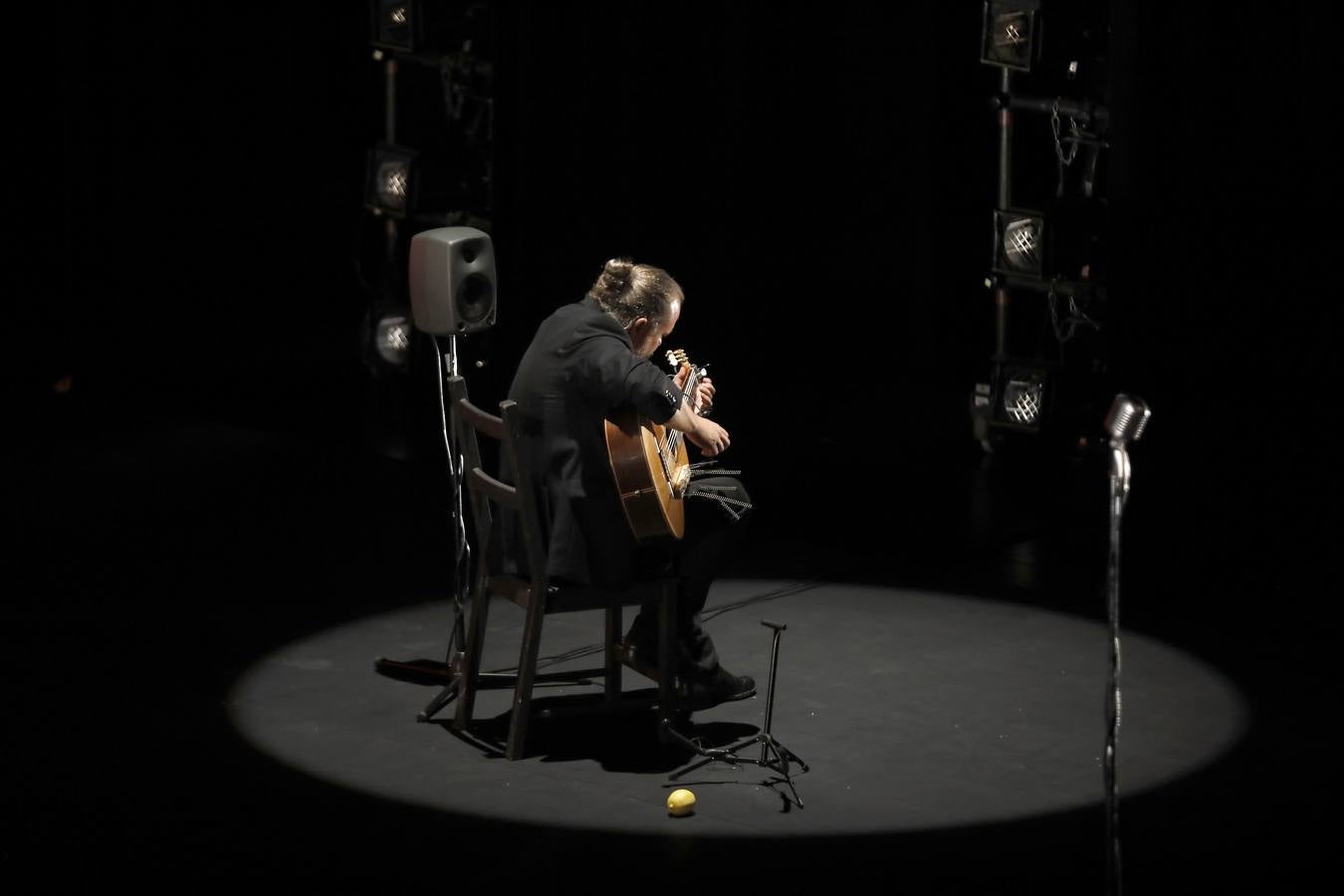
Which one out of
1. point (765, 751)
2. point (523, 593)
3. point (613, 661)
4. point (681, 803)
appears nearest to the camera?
point (681, 803)

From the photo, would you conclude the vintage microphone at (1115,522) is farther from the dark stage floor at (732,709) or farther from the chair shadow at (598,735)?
the chair shadow at (598,735)

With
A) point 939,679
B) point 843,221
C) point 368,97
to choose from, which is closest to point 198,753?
point 939,679

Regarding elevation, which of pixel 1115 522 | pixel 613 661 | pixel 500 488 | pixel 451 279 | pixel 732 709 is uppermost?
pixel 451 279

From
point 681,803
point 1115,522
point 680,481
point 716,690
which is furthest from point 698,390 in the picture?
point 1115,522

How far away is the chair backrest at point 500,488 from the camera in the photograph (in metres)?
4.68

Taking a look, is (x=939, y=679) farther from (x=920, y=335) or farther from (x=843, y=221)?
(x=920, y=335)

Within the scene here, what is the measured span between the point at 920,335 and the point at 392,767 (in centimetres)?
557

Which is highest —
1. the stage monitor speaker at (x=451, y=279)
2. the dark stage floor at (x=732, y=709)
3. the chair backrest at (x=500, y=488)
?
Result: the stage monitor speaker at (x=451, y=279)

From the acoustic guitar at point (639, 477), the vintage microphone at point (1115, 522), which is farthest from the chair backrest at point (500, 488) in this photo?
the vintage microphone at point (1115, 522)

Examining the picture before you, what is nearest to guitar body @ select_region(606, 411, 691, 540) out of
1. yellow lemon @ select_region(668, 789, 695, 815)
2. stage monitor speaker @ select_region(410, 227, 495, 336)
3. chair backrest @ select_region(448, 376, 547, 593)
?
chair backrest @ select_region(448, 376, 547, 593)

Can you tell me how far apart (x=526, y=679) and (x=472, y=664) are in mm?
245

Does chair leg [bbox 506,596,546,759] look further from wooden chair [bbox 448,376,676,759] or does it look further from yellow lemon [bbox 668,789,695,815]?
yellow lemon [bbox 668,789,695,815]

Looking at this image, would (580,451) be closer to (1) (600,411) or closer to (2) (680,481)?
(1) (600,411)

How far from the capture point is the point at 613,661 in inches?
202
